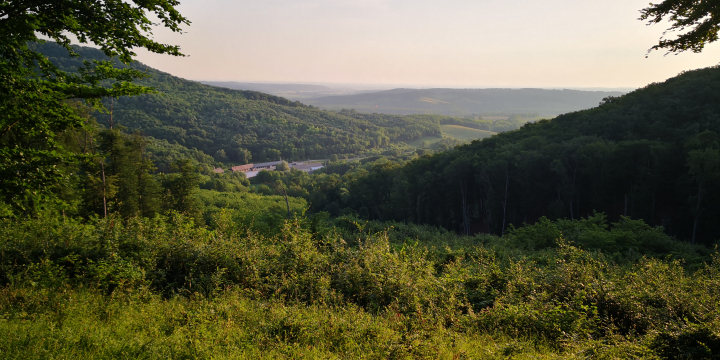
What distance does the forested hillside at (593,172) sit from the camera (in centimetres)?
2650

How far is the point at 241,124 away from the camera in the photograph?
5246 inches

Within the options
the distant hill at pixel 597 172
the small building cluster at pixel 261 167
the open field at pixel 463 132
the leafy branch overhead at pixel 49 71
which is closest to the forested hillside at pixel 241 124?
the small building cluster at pixel 261 167

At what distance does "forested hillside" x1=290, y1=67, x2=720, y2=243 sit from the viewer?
2650 centimetres

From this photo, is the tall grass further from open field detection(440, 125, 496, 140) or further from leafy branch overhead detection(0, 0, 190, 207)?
open field detection(440, 125, 496, 140)

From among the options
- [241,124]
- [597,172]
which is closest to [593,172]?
[597,172]

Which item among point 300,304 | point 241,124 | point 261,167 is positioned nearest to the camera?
point 300,304

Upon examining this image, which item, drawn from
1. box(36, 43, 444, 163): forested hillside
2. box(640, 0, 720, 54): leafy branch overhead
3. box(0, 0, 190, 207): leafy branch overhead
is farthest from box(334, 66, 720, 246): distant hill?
box(36, 43, 444, 163): forested hillside

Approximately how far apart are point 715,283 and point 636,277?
1.33 m

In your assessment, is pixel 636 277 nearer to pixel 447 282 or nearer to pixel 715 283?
pixel 715 283

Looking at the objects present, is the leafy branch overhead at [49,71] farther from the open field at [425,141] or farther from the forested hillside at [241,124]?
the open field at [425,141]

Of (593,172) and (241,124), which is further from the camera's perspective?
(241,124)

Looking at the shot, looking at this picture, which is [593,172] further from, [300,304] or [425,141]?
[425,141]

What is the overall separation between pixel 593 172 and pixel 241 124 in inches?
4901

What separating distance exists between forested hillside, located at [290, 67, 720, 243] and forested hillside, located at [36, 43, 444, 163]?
81.5 meters
